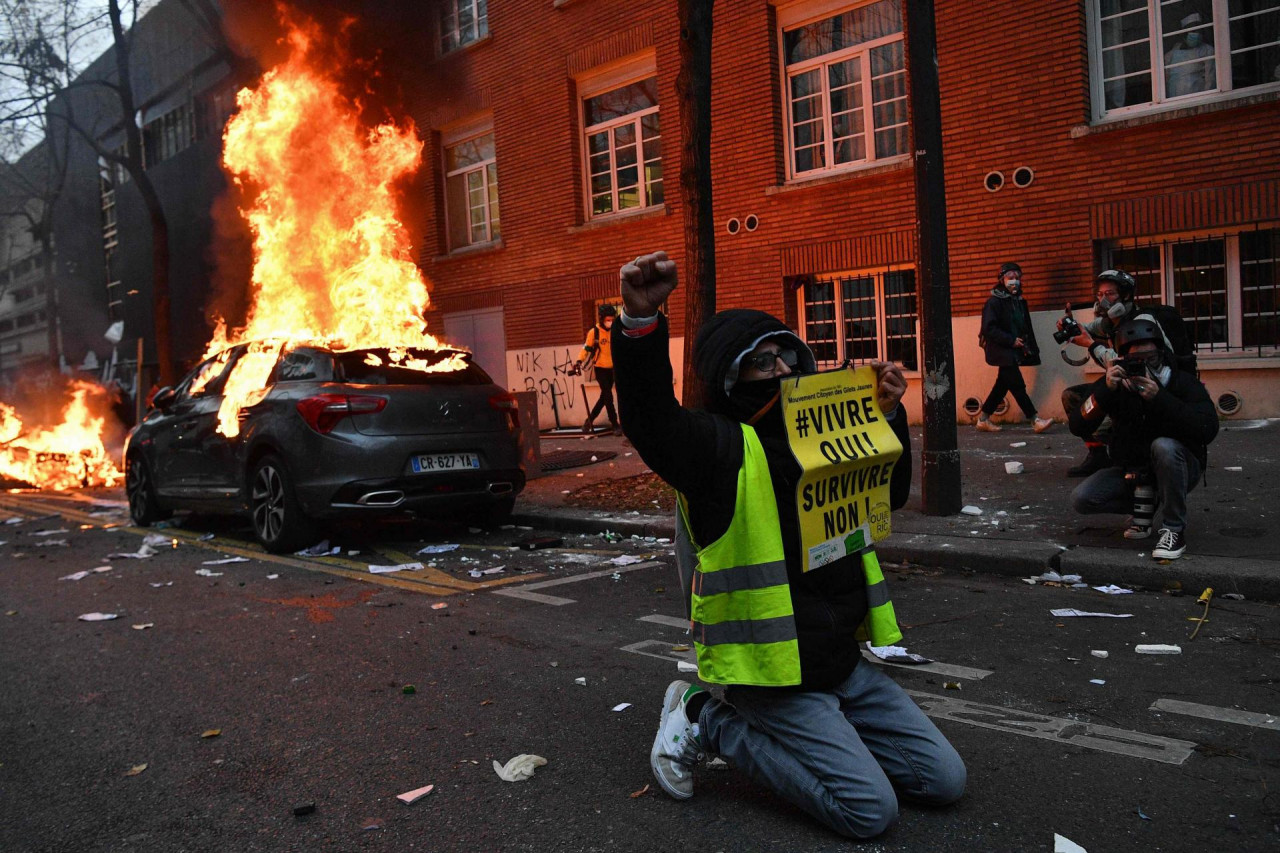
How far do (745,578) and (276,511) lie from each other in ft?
20.0

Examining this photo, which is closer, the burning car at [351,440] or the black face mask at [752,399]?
the black face mask at [752,399]

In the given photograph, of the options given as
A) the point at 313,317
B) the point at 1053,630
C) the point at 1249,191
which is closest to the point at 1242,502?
the point at 1053,630

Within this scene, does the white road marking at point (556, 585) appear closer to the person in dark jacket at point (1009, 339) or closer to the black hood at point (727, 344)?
the black hood at point (727, 344)

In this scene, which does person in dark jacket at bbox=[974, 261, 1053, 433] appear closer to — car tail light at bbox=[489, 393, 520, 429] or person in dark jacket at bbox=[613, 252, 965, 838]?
car tail light at bbox=[489, 393, 520, 429]

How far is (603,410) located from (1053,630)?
13.1 meters

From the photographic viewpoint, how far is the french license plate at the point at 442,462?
7770mm

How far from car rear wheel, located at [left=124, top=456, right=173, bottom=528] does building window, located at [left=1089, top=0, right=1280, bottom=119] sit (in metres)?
10.9

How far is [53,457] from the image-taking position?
16078mm

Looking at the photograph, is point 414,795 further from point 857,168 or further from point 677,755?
point 857,168

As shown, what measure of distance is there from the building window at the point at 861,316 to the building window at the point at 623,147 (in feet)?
11.3

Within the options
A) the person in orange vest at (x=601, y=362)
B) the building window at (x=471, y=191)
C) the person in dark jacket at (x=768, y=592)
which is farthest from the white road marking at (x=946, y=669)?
the building window at (x=471, y=191)

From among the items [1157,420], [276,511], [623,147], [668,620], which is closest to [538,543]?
[276,511]

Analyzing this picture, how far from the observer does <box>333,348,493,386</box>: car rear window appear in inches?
308

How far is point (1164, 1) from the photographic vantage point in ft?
37.1
